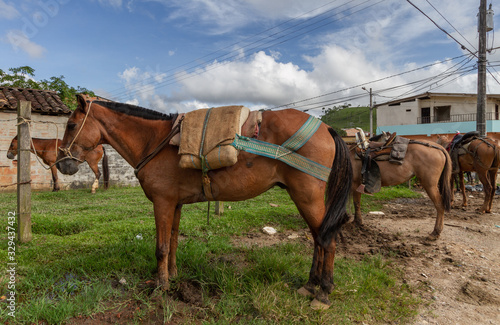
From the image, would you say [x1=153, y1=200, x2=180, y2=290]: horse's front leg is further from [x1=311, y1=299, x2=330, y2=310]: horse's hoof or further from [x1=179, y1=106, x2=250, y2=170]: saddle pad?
[x1=311, y1=299, x2=330, y2=310]: horse's hoof

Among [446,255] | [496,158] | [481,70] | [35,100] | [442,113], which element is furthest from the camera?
[442,113]

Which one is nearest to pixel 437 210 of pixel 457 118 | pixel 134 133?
pixel 134 133

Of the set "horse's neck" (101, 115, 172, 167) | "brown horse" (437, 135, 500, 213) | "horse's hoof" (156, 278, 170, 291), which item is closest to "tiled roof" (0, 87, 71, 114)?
"horse's neck" (101, 115, 172, 167)

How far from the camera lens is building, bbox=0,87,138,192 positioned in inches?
402

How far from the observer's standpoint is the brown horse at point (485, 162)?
283 inches

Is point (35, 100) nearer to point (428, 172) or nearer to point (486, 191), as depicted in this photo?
point (428, 172)

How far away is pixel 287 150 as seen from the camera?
2.71m

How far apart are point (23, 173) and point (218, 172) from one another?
353 cm

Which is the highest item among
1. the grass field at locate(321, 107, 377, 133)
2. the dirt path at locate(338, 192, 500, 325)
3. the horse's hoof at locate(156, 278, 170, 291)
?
the grass field at locate(321, 107, 377, 133)

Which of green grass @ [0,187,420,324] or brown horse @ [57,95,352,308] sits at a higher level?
brown horse @ [57,95,352,308]

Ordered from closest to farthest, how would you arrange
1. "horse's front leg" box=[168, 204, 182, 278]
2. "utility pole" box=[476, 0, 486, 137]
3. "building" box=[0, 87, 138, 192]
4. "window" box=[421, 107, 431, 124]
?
"horse's front leg" box=[168, 204, 182, 278], "building" box=[0, 87, 138, 192], "utility pole" box=[476, 0, 486, 137], "window" box=[421, 107, 431, 124]

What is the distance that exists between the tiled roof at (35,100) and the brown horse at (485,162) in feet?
44.5

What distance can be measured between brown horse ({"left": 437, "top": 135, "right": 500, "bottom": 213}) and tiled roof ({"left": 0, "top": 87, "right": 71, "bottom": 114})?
13.6 m

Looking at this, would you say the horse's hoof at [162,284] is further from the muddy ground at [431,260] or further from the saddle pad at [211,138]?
the saddle pad at [211,138]
